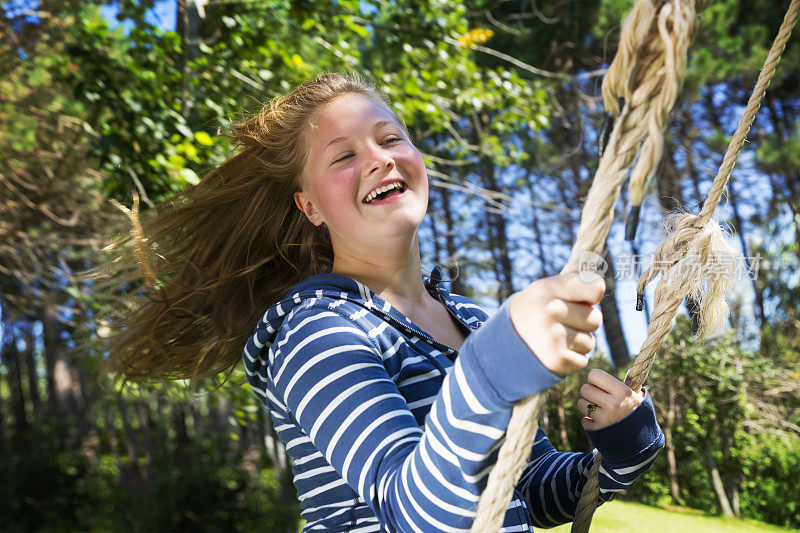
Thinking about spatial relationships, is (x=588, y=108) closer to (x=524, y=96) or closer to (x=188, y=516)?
(x=524, y=96)

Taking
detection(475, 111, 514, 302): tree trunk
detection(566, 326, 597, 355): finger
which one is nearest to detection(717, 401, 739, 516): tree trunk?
detection(475, 111, 514, 302): tree trunk

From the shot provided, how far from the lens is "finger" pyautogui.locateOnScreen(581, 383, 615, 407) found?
118cm

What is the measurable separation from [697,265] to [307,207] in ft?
2.91

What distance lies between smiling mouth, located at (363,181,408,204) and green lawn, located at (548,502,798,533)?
135 inches

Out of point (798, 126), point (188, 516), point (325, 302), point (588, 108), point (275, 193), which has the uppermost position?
point (588, 108)

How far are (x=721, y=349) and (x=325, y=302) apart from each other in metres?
6.16

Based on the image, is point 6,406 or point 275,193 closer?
point 275,193

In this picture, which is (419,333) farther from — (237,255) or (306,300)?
(237,255)

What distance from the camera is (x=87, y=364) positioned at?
584 centimetres

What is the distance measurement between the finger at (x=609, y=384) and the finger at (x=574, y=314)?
0.51m

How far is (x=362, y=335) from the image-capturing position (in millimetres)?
1104

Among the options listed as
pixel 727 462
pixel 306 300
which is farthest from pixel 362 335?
pixel 727 462

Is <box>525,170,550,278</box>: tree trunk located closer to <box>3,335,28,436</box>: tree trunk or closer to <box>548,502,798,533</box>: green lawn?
<box>548,502,798,533</box>: green lawn

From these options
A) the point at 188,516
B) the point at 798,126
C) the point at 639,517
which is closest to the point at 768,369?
the point at 639,517
